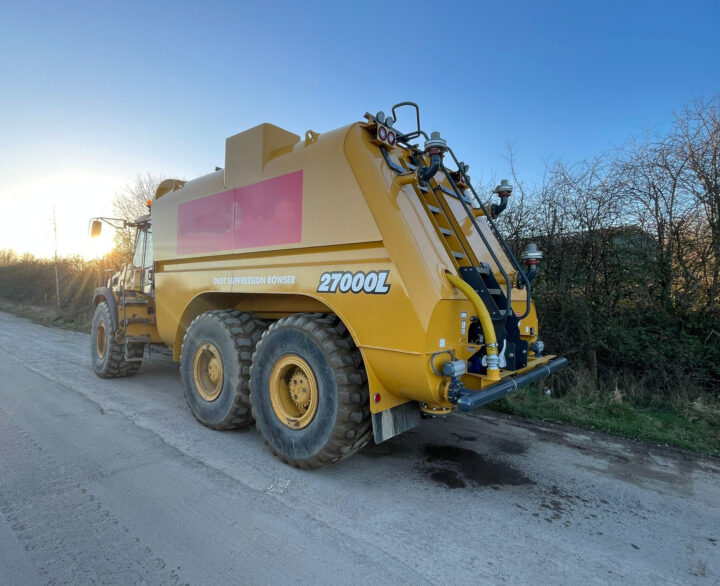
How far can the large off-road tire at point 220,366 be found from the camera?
3936 millimetres

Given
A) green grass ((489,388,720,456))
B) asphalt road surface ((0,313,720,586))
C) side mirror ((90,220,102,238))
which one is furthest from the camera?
side mirror ((90,220,102,238))

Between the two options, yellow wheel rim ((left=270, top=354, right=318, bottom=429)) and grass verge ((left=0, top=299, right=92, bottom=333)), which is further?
grass verge ((left=0, top=299, right=92, bottom=333))

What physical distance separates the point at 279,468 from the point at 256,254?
1947 mm

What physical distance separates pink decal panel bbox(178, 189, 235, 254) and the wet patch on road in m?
2.85

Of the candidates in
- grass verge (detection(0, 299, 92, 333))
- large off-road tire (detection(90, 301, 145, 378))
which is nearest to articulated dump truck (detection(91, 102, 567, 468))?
large off-road tire (detection(90, 301, 145, 378))

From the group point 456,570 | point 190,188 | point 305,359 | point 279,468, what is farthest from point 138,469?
point 190,188

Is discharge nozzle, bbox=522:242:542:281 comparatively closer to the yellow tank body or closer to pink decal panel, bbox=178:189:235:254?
the yellow tank body

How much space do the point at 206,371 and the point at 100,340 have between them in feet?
11.3

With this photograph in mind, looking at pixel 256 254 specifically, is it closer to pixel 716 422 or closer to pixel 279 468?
pixel 279 468

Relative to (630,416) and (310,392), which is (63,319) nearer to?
(310,392)

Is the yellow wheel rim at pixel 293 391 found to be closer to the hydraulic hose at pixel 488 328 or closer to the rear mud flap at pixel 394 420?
the rear mud flap at pixel 394 420

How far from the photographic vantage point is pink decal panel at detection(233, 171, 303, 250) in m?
3.54

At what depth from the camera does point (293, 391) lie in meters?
3.48

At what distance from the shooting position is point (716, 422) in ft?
14.8
